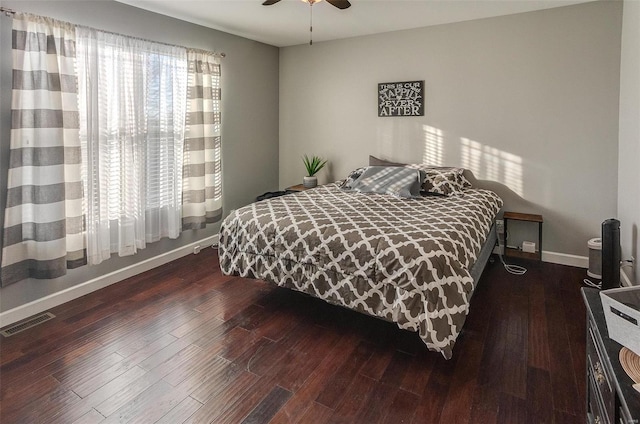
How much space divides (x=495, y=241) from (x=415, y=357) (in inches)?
82.8

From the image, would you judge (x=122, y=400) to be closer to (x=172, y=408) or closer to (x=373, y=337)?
(x=172, y=408)

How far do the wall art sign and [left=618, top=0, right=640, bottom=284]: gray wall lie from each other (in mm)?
1777

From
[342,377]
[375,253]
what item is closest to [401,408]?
[342,377]

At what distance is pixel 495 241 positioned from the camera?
378 cm

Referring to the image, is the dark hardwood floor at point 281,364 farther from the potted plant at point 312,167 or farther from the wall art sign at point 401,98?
the wall art sign at point 401,98

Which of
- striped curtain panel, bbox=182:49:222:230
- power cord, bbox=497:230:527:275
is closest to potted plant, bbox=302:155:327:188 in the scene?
striped curtain panel, bbox=182:49:222:230

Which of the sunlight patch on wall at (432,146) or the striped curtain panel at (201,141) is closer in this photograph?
the striped curtain panel at (201,141)

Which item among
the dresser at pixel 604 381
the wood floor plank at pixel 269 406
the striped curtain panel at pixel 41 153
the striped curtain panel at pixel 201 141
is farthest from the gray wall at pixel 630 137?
the striped curtain panel at pixel 41 153

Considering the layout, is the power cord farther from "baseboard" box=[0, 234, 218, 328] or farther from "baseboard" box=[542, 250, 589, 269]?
"baseboard" box=[0, 234, 218, 328]

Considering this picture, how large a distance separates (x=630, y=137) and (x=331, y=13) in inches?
109

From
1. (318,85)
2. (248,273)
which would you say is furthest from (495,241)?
(318,85)

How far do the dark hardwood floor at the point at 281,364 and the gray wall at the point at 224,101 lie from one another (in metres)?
0.50

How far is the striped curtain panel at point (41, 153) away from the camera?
8.13ft

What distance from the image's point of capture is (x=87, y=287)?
3.07 meters
